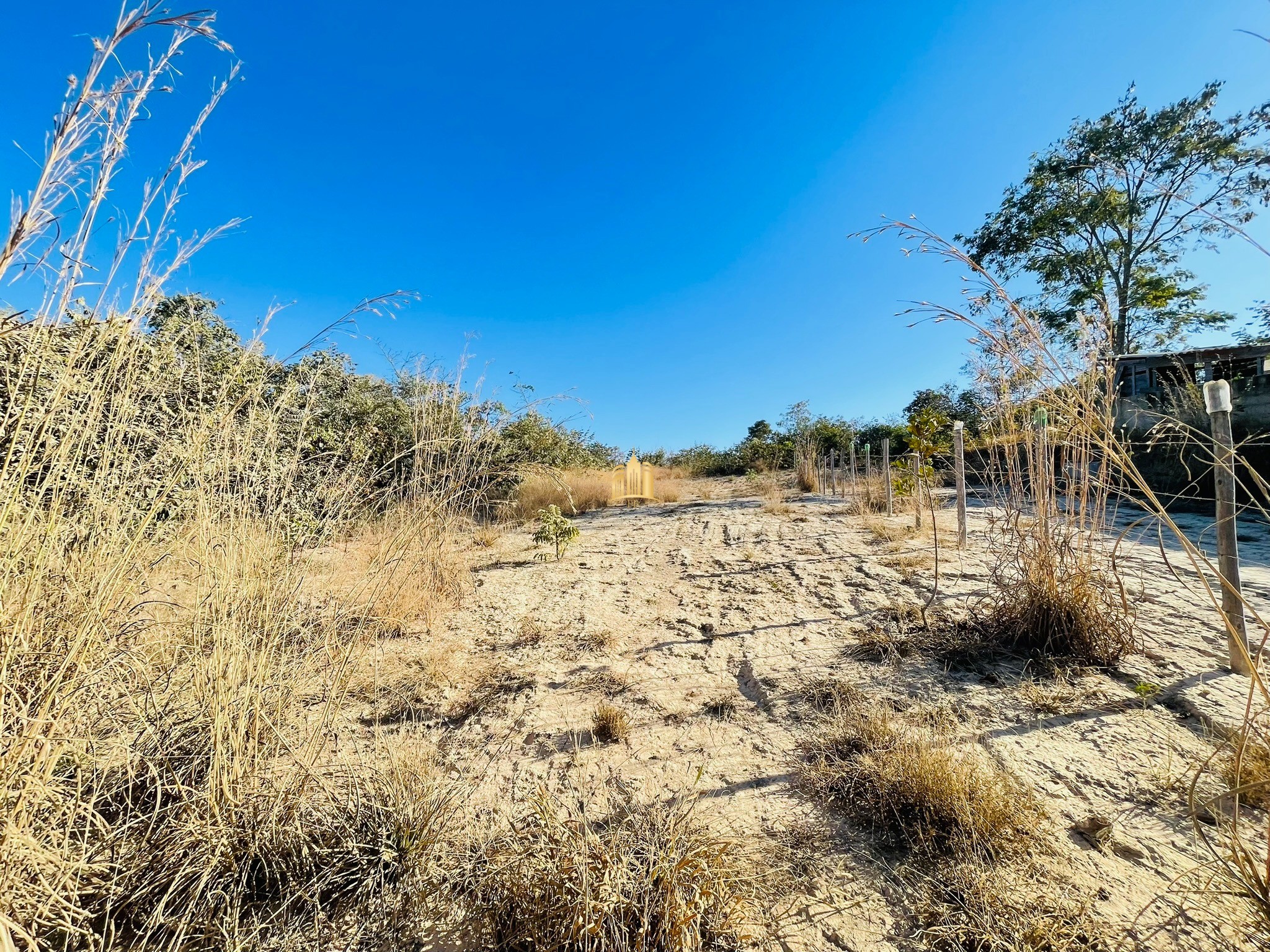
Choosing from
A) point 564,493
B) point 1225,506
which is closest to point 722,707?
point 1225,506

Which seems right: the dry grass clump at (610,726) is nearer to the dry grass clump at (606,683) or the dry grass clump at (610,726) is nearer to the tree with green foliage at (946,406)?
the dry grass clump at (606,683)

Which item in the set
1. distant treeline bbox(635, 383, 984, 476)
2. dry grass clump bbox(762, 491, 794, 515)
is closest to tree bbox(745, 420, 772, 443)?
distant treeline bbox(635, 383, 984, 476)

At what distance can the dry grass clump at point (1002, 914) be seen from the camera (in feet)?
3.52

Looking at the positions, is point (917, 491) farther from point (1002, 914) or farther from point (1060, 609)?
→ point (1002, 914)

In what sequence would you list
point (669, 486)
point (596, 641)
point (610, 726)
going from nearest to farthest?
point (610, 726) → point (596, 641) → point (669, 486)

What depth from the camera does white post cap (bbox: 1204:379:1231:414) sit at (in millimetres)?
2086

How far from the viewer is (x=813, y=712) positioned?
214 centimetres

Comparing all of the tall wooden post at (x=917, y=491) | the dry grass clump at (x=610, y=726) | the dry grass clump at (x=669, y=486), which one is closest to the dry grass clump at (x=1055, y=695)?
the dry grass clump at (x=610, y=726)

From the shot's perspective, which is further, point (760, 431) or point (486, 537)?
point (760, 431)

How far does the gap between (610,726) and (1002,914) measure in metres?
1.34

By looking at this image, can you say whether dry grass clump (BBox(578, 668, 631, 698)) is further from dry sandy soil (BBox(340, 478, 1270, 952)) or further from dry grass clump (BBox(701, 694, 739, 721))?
dry grass clump (BBox(701, 694, 739, 721))

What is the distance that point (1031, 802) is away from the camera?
1.48 metres

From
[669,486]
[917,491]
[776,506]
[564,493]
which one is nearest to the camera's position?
[917,491]

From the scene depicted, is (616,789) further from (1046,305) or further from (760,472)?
(1046,305)
